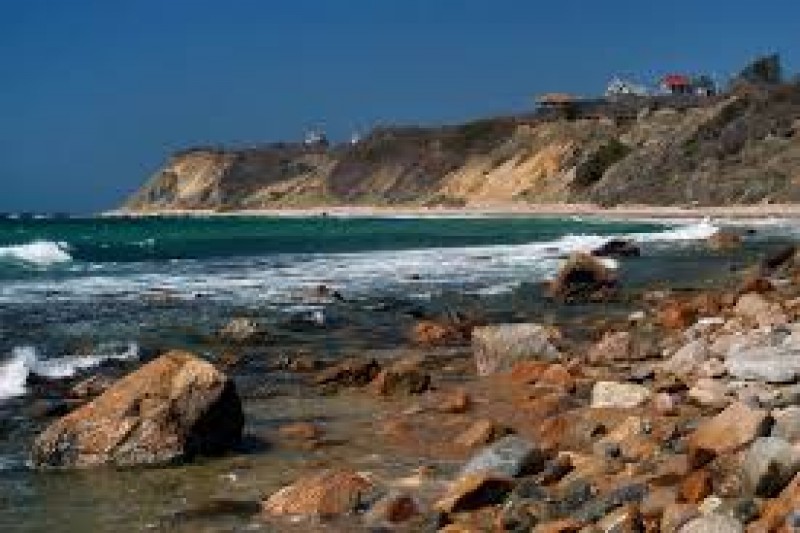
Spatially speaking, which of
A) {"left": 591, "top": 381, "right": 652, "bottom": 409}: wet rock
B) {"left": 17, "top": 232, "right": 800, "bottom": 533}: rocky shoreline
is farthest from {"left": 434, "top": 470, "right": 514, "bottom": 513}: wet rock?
{"left": 591, "top": 381, "right": 652, "bottom": 409}: wet rock

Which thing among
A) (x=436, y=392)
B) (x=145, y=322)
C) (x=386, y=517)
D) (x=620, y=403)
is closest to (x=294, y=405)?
(x=436, y=392)

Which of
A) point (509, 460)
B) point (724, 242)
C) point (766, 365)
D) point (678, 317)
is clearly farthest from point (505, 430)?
point (724, 242)

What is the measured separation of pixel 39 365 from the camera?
800 inches

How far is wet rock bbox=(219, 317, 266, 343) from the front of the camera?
23578mm

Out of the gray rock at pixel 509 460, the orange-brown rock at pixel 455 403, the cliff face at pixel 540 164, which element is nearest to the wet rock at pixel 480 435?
the gray rock at pixel 509 460

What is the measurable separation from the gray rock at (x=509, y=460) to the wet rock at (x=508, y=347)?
653cm

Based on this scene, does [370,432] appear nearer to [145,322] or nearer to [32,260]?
[145,322]

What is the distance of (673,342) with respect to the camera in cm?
1798

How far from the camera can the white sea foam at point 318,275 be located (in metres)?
35.0

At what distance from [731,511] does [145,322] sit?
19972 mm

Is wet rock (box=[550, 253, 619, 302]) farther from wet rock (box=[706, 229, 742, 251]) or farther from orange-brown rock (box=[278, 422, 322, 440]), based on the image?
wet rock (box=[706, 229, 742, 251])

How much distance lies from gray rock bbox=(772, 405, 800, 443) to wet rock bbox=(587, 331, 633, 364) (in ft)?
24.2

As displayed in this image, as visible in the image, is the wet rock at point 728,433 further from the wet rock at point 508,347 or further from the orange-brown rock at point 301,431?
the wet rock at point 508,347

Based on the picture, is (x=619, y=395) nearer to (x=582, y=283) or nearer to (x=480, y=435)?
(x=480, y=435)
